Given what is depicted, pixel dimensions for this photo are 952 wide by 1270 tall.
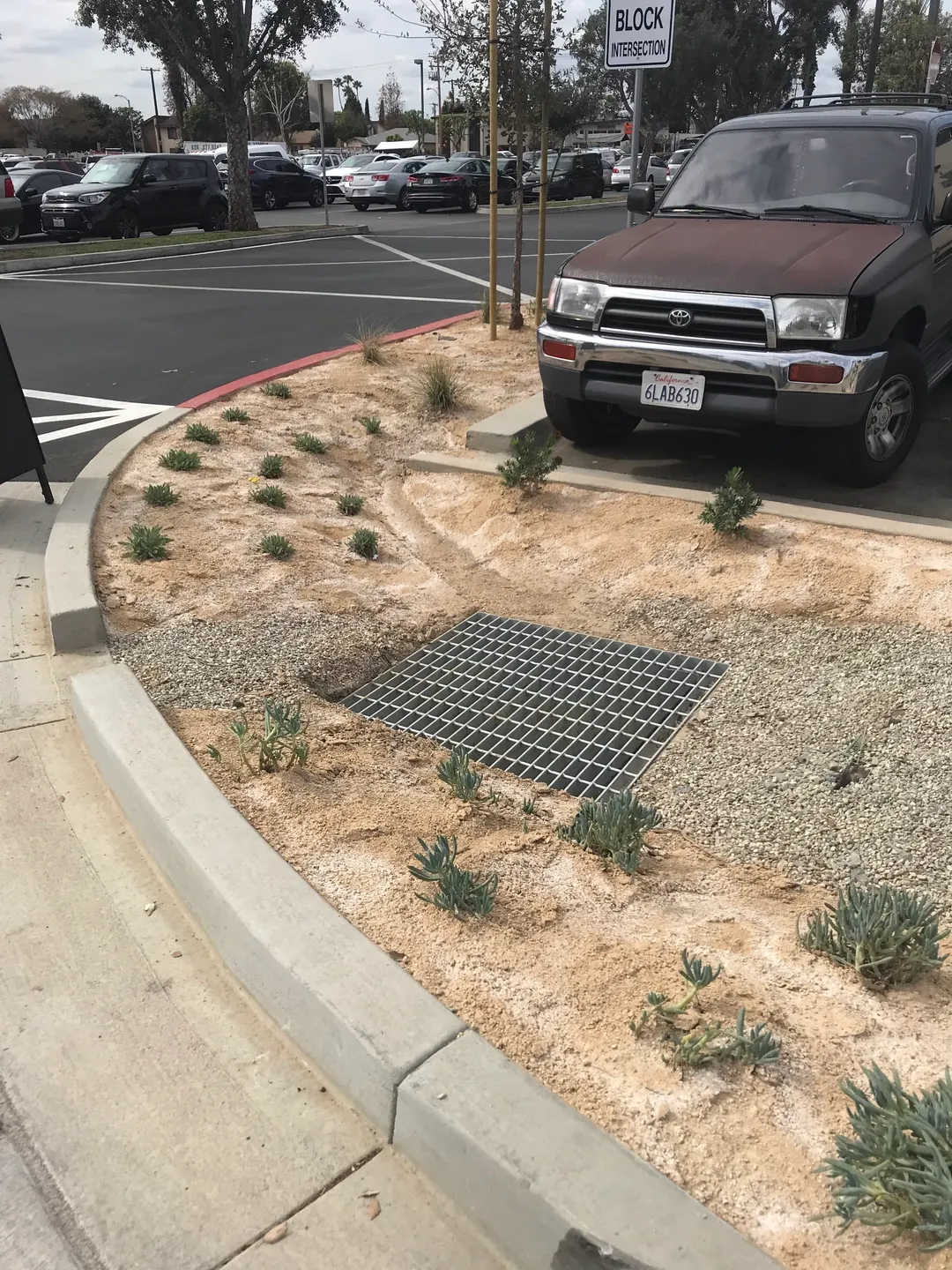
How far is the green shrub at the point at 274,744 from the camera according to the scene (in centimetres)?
340

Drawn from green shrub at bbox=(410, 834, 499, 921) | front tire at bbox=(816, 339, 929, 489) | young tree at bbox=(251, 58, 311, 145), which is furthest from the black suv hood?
young tree at bbox=(251, 58, 311, 145)

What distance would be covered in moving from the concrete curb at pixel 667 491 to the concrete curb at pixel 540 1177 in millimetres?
3877

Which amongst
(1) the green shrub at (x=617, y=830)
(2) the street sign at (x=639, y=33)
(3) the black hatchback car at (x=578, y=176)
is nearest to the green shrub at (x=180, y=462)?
(1) the green shrub at (x=617, y=830)

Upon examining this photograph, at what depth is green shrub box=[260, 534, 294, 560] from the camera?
5156mm

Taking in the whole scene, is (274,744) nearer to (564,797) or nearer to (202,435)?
(564,797)

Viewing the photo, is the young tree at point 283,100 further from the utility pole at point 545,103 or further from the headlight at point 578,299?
the headlight at point 578,299

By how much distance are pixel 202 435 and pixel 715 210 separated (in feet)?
11.7

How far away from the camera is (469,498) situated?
20.7 ft

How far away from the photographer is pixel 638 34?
846 cm

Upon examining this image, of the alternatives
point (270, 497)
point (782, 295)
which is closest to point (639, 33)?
point (782, 295)

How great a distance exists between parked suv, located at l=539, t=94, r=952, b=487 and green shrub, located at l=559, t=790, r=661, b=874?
3.13 m

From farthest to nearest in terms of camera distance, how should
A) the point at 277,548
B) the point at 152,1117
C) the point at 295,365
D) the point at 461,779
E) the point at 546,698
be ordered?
the point at 295,365, the point at 277,548, the point at 546,698, the point at 461,779, the point at 152,1117

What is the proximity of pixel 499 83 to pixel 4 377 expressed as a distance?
6077 mm

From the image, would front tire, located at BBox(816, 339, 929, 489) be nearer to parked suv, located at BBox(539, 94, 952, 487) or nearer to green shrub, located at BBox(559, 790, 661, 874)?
parked suv, located at BBox(539, 94, 952, 487)
